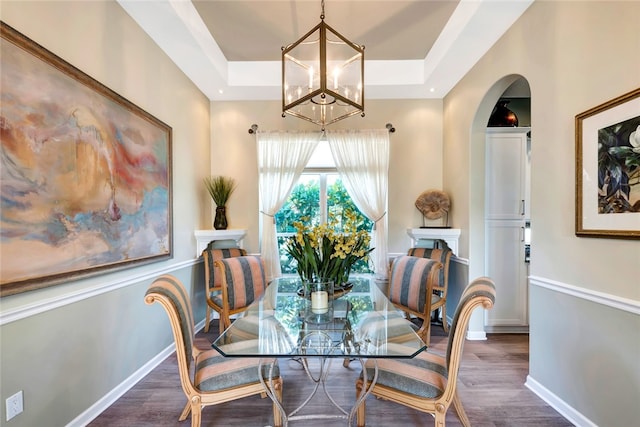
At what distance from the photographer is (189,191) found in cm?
319

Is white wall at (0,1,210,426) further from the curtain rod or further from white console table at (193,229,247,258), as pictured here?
the curtain rod

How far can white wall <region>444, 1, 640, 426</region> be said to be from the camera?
1.46m

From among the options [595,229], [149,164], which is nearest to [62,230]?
[149,164]

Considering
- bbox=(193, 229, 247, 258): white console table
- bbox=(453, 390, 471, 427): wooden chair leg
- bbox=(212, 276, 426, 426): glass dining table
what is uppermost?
bbox=(193, 229, 247, 258): white console table

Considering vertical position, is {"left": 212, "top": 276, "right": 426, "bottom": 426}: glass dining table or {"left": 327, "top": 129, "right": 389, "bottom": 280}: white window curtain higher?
{"left": 327, "top": 129, "right": 389, "bottom": 280}: white window curtain

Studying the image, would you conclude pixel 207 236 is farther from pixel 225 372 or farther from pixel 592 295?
pixel 592 295

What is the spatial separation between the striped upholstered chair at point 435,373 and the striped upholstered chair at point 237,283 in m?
1.23

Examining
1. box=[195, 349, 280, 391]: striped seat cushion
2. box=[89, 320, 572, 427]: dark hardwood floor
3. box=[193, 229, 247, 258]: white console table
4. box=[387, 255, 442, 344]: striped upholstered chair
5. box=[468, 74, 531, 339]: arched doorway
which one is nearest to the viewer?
box=[195, 349, 280, 391]: striped seat cushion

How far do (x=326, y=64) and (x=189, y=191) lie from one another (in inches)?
89.5

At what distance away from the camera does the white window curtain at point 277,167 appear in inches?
144

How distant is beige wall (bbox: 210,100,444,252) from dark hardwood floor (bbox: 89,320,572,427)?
1.71 m

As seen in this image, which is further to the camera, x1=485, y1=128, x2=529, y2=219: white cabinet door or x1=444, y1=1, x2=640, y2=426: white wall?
x1=485, y1=128, x2=529, y2=219: white cabinet door

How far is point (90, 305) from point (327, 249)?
1594 millimetres

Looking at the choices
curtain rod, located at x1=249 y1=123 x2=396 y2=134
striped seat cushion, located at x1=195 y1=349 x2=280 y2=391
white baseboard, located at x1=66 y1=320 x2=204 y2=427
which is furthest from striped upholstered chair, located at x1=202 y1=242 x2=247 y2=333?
curtain rod, located at x1=249 y1=123 x2=396 y2=134
